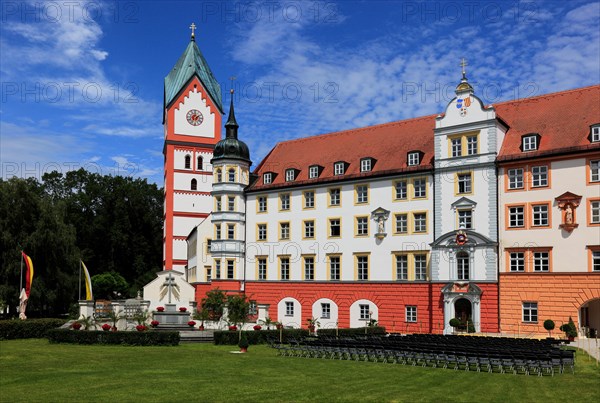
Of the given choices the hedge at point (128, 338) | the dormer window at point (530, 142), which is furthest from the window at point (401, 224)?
the hedge at point (128, 338)

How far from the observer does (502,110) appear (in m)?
44.1

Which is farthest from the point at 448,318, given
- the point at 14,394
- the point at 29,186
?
the point at 29,186

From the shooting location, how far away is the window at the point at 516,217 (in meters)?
39.1

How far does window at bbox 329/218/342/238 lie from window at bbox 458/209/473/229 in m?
9.51

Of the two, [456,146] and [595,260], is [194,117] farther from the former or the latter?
[595,260]

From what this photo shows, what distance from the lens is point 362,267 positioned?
4634 cm

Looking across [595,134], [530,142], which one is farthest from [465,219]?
[595,134]

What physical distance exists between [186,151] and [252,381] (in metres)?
51.4

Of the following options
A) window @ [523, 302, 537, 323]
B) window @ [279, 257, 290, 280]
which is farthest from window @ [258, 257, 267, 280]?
window @ [523, 302, 537, 323]

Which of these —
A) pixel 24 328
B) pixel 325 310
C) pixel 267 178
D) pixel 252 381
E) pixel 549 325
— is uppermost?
pixel 267 178

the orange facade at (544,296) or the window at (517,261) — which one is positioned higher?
the window at (517,261)

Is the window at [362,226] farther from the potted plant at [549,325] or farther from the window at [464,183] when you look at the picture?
the potted plant at [549,325]

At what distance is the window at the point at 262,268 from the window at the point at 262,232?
1.56 meters

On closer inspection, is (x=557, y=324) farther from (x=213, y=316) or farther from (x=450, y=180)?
(x=213, y=316)
